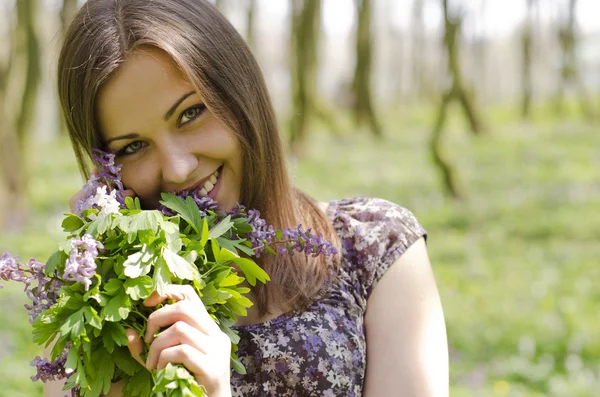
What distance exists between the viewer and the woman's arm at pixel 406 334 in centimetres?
198

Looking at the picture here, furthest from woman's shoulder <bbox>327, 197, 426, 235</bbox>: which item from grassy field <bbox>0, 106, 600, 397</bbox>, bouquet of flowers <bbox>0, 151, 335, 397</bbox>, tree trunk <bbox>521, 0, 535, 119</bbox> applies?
tree trunk <bbox>521, 0, 535, 119</bbox>

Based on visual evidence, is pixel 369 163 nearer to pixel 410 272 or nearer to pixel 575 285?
pixel 575 285

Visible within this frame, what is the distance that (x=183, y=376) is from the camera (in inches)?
56.5

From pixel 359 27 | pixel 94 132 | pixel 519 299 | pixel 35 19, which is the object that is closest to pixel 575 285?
pixel 519 299

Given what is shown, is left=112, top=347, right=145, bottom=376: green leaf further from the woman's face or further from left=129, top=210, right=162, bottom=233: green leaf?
the woman's face

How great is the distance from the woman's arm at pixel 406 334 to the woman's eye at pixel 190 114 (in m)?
0.69

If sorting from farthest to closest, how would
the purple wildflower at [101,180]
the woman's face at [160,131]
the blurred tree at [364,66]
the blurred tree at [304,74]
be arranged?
the blurred tree at [364,66]
the blurred tree at [304,74]
the woman's face at [160,131]
the purple wildflower at [101,180]

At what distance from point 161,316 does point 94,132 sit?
735mm

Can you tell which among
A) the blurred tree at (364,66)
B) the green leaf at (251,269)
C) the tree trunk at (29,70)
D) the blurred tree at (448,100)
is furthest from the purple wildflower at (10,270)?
the blurred tree at (364,66)

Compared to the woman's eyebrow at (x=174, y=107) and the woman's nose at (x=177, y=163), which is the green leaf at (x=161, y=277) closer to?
the woman's nose at (x=177, y=163)

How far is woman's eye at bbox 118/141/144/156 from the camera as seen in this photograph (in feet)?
6.60

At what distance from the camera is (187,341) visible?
4.83ft

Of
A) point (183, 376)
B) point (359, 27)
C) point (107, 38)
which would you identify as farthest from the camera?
point (359, 27)

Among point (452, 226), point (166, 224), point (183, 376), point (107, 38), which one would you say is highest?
point (452, 226)
